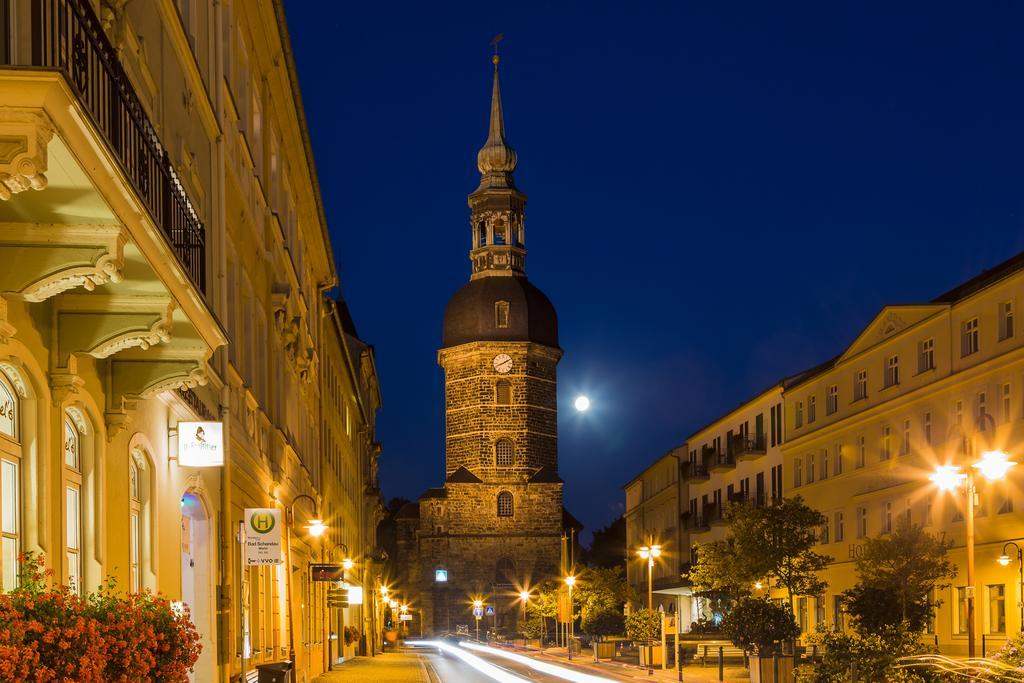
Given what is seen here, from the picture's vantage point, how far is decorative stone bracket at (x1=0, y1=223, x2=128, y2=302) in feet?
28.7

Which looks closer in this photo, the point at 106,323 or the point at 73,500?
the point at 106,323

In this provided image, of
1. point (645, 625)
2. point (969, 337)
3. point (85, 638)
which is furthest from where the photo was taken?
point (645, 625)

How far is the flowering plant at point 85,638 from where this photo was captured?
7.40m

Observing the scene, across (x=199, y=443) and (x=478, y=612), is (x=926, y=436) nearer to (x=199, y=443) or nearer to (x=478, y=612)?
(x=199, y=443)

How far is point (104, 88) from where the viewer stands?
9.84 m

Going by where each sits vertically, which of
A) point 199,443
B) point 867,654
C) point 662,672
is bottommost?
point 662,672

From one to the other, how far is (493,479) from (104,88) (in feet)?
343

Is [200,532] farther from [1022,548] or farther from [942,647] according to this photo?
[942,647]

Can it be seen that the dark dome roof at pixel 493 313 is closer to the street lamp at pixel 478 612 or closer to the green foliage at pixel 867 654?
the street lamp at pixel 478 612

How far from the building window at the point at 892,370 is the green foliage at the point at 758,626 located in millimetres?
16656

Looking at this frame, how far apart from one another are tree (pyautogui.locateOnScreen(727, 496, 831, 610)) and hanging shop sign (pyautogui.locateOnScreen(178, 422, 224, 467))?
35453mm

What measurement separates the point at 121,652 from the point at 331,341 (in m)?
43.5

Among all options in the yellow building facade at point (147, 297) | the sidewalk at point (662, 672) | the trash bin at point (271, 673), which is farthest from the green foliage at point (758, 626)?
the trash bin at point (271, 673)

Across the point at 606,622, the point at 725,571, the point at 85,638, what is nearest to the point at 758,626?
the point at 725,571
